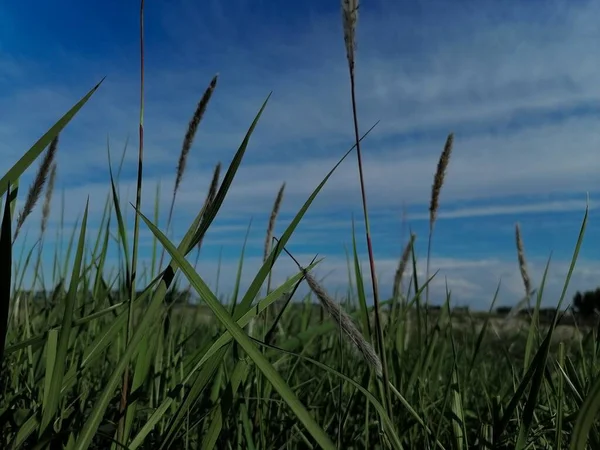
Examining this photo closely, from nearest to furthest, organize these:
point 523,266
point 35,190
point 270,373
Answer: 1. point 270,373
2. point 35,190
3. point 523,266

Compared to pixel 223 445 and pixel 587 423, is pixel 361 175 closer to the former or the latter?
pixel 587 423

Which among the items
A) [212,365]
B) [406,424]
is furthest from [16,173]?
[406,424]

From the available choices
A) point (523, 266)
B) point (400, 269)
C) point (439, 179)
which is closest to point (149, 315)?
point (439, 179)

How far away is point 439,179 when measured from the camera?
1.53 metres

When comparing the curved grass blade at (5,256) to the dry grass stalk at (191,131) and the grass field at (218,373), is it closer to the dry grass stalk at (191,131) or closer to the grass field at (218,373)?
the grass field at (218,373)

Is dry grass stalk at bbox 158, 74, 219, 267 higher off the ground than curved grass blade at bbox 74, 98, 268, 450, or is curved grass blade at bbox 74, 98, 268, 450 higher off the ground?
dry grass stalk at bbox 158, 74, 219, 267

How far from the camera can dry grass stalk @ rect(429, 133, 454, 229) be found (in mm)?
1497

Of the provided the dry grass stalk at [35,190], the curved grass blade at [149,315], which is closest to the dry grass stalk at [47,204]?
the dry grass stalk at [35,190]

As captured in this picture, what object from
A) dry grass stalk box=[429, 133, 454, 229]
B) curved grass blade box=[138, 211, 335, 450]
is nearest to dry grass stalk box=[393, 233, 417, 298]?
dry grass stalk box=[429, 133, 454, 229]

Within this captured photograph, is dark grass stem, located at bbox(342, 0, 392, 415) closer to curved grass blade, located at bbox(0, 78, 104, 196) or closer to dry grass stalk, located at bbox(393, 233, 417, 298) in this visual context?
curved grass blade, located at bbox(0, 78, 104, 196)

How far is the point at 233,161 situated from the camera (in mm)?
915

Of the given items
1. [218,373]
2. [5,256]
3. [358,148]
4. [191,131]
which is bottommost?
[218,373]

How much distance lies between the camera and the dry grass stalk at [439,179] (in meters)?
1.50

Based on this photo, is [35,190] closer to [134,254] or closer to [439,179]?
[134,254]
